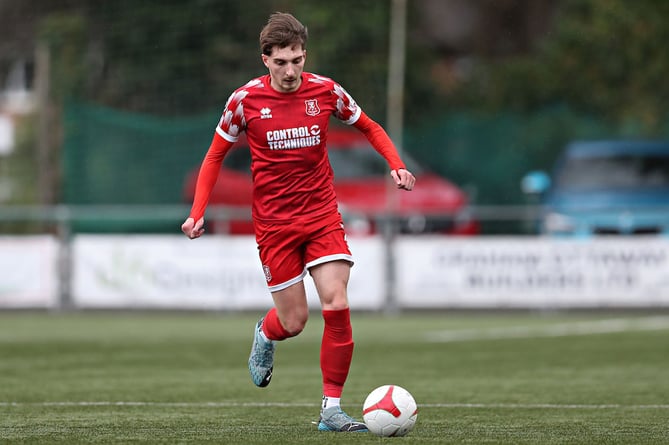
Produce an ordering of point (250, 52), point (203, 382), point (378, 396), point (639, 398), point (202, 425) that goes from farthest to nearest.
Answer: point (250, 52)
point (203, 382)
point (639, 398)
point (202, 425)
point (378, 396)

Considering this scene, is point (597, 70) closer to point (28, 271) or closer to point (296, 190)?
point (28, 271)

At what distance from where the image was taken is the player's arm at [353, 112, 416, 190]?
688 centimetres

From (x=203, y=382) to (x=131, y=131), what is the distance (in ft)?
39.8

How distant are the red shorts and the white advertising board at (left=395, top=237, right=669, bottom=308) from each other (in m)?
10.2

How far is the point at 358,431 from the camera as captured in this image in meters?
6.77

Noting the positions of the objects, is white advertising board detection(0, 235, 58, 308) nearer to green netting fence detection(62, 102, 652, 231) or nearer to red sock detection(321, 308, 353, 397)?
green netting fence detection(62, 102, 652, 231)

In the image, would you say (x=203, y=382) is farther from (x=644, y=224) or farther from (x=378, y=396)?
(x=644, y=224)

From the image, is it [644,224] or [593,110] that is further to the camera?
[593,110]

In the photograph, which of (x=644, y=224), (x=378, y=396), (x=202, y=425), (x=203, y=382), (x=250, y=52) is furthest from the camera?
(x=250, y=52)

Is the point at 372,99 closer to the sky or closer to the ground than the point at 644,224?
closer to the sky

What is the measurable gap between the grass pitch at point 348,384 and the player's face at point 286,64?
1.74m

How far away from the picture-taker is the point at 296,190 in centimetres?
702

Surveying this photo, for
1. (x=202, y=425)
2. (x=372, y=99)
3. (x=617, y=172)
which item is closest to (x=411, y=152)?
(x=372, y=99)

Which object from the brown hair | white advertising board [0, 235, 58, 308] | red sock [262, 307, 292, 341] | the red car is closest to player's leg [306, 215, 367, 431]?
red sock [262, 307, 292, 341]
